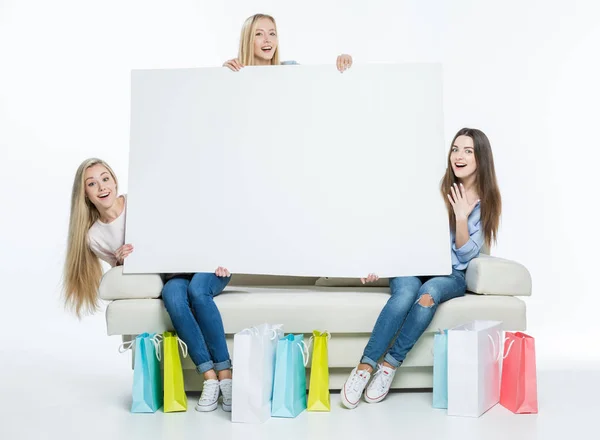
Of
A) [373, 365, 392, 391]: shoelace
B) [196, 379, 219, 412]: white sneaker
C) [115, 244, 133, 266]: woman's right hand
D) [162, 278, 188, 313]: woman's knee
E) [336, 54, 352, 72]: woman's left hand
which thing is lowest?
[196, 379, 219, 412]: white sneaker

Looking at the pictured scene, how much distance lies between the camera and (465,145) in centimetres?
352

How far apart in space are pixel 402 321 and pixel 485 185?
67 centimetres

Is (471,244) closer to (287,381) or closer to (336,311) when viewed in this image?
(336,311)

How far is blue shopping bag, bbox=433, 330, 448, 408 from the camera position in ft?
10.5

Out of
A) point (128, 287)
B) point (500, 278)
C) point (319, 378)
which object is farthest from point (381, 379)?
point (128, 287)

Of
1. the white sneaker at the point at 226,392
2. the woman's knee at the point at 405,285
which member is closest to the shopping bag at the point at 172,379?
the white sneaker at the point at 226,392

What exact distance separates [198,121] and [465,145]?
3.46 feet

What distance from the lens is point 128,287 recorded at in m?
3.37

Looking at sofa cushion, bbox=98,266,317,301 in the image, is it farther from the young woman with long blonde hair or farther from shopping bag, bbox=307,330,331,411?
shopping bag, bbox=307,330,331,411

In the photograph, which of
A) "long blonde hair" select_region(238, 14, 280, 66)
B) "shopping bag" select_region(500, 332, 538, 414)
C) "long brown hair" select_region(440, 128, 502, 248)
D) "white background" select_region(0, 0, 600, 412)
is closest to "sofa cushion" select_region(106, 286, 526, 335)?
"shopping bag" select_region(500, 332, 538, 414)

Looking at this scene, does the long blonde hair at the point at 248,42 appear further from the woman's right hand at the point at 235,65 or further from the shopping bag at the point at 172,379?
the shopping bag at the point at 172,379

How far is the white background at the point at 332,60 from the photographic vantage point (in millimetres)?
4863

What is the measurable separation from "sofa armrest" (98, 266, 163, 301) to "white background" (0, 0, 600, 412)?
1.25 metres

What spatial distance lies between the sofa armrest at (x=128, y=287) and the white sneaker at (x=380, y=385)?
0.87m
